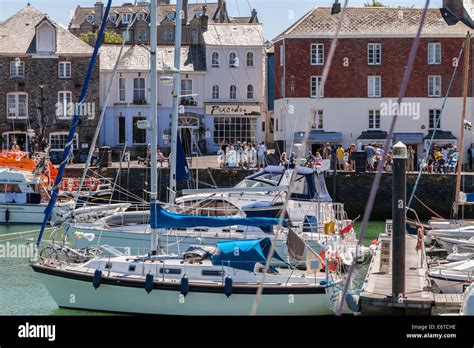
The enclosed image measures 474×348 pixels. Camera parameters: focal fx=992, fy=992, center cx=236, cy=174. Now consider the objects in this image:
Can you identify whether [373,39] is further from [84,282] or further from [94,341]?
[94,341]

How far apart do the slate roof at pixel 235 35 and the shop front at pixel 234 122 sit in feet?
13.7

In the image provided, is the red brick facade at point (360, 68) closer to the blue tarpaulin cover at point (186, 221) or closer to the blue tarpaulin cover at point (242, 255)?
the blue tarpaulin cover at point (186, 221)

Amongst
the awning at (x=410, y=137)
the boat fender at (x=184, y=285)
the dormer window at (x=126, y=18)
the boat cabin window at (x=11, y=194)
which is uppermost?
the dormer window at (x=126, y=18)

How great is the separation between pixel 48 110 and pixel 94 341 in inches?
1813

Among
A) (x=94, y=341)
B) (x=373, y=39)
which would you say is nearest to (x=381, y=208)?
(x=373, y=39)

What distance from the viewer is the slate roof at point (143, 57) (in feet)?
206

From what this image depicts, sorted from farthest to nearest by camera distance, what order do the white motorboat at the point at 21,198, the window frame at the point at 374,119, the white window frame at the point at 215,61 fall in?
the white window frame at the point at 215,61
the window frame at the point at 374,119
the white motorboat at the point at 21,198

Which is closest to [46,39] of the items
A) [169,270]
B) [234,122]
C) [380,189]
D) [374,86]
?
→ [234,122]

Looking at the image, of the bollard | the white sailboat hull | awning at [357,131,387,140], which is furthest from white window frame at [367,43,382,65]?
the white sailboat hull

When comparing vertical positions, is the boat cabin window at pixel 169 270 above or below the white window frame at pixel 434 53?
below

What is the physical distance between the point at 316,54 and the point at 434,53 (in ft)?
23.0

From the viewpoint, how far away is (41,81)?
61281mm

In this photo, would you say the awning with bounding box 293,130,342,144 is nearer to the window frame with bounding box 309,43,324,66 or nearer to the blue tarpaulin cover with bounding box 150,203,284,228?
the window frame with bounding box 309,43,324,66

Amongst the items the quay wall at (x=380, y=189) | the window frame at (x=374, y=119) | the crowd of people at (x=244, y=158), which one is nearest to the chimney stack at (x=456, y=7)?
the window frame at (x=374, y=119)
